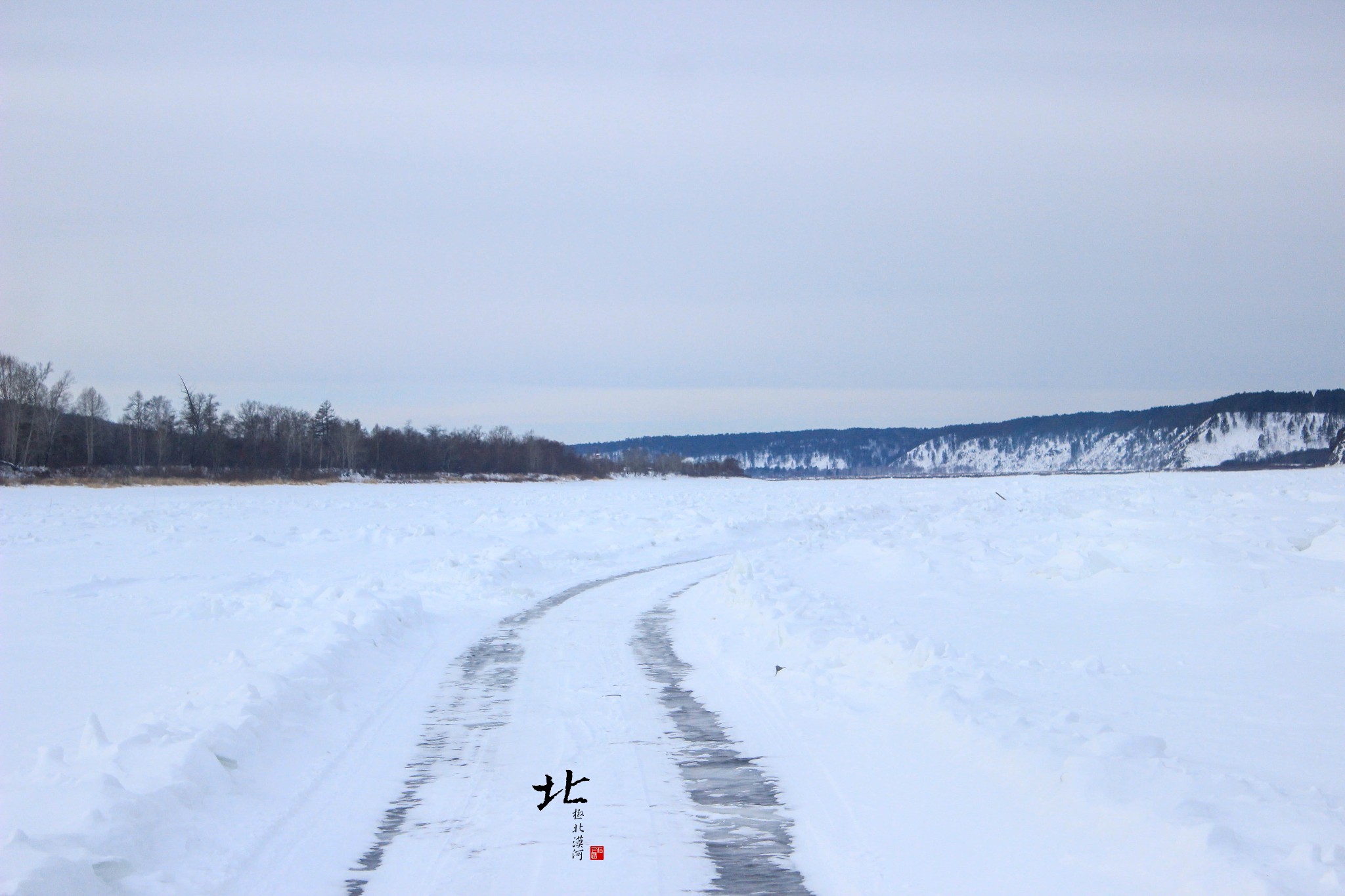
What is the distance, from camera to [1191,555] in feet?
51.9

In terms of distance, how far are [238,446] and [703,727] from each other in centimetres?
8886

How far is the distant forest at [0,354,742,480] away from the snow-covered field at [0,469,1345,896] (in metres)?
53.4

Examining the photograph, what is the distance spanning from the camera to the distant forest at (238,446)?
6291cm

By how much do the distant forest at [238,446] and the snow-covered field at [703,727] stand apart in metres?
53.4

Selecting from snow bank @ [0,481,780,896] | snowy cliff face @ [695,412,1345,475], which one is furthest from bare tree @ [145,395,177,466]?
snowy cliff face @ [695,412,1345,475]

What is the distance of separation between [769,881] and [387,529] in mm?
26902

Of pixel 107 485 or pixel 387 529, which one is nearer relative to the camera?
pixel 387 529

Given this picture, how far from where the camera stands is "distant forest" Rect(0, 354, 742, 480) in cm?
6291

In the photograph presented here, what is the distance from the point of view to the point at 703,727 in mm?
7531

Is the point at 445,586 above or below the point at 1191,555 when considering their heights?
below

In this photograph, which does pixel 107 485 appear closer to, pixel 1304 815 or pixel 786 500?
pixel 786 500


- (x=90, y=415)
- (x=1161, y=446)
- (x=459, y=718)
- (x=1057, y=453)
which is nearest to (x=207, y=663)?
(x=459, y=718)

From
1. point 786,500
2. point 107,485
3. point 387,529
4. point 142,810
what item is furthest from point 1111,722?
point 107,485

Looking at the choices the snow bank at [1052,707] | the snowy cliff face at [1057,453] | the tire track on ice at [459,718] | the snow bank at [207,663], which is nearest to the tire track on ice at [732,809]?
the snow bank at [1052,707]
